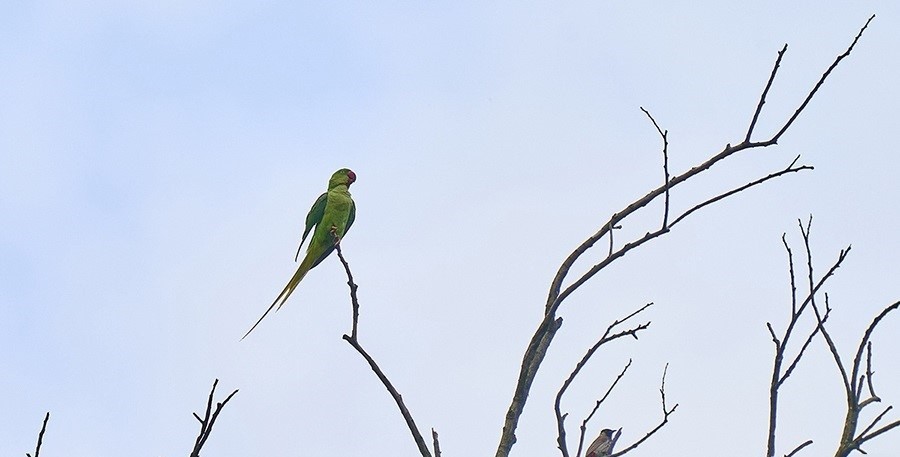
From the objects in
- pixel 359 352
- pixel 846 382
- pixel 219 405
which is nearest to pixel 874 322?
pixel 846 382

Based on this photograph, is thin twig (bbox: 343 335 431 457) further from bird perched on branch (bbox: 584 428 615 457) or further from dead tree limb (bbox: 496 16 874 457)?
bird perched on branch (bbox: 584 428 615 457)

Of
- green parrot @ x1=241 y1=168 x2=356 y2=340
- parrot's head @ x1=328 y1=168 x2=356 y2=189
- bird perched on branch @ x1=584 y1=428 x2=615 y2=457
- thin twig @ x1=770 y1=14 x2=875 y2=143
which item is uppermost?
parrot's head @ x1=328 y1=168 x2=356 y2=189

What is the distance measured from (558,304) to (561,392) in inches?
10.0

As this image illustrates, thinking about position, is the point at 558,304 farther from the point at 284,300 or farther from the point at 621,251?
the point at 284,300

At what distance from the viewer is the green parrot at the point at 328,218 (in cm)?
638

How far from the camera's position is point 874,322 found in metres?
2.58

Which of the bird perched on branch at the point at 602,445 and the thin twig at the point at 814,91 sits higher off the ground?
the bird perched on branch at the point at 602,445

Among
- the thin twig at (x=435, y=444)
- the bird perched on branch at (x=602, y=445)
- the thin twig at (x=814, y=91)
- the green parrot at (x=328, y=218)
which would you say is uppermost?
the green parrot at (x=328, y=218)

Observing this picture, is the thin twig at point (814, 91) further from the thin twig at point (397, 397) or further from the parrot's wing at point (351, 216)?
the parrot's wing at point (351, 216)

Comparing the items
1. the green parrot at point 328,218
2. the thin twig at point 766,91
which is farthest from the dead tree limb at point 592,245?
the green parrot at point 328,218

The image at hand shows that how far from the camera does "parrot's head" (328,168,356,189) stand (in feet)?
24.2

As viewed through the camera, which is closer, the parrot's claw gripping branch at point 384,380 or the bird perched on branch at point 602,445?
the parrot's claw gripping branch at point 384,380

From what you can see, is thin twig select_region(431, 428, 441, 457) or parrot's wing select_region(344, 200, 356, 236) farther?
parrot's wing select_region(344, 200, 356, 236)

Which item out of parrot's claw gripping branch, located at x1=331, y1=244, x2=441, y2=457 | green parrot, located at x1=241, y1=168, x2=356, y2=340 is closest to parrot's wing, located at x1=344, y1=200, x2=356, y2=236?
green parrot, located at x1=241, y1=168, x2=356, y2=340
